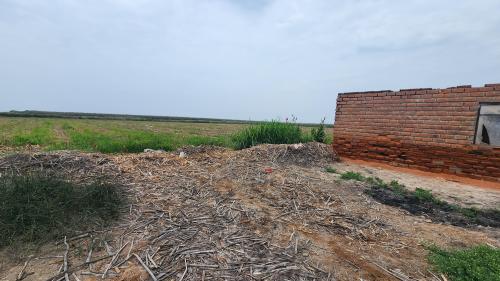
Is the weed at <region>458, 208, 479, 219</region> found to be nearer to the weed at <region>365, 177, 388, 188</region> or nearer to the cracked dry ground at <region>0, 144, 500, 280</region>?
the cracked dry ground at <region>0, 144, 500, 280</region>

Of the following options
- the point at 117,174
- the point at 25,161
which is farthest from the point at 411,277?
the point at 25,161

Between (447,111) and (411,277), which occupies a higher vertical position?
(447,111)

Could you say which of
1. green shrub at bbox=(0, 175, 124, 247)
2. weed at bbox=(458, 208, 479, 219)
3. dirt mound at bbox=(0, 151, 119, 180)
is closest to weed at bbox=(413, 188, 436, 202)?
weed at bbox=(458, 208, 479, 219)

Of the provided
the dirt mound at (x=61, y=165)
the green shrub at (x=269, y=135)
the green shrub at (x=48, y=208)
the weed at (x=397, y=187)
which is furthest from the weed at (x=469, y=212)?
the green shrub at (x=269, y=135)

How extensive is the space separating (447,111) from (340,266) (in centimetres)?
646

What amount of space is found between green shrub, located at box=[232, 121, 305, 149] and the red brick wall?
1.56 m

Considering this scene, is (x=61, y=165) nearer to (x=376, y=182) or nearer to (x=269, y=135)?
(x=376, y=182)

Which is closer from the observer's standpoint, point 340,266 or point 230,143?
point 340,266

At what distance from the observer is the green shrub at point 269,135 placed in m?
11.2

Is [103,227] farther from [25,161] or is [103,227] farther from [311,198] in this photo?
[25,161]

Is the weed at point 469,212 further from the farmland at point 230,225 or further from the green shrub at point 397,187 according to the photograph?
the green shrub at point 397,187

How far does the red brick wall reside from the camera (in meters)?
7.32

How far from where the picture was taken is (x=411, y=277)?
3002 millimetres

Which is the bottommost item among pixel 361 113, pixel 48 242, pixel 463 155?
pixel 48 242
